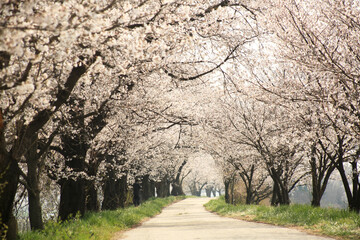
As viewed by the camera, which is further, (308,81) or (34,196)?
(308,81)

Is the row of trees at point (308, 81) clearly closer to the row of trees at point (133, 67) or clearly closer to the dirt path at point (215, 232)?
the row of trees at point (133, 67)

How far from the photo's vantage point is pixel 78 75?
8703mm

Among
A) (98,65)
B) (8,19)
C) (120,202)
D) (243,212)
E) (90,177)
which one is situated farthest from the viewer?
(120,202)

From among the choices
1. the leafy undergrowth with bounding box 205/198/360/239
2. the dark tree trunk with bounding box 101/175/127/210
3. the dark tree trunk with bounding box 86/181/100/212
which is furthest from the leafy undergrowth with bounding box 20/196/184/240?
the leafy undergrowth with bounding box 205/198/360/239

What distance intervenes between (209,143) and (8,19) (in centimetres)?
2485

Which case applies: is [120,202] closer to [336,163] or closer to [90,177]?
[90,177]

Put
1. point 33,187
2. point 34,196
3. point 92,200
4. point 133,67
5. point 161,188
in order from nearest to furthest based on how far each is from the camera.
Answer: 1. point 133,67
2. point 33,187
3. point 34,196
4. point 92,200
5. point 161,188

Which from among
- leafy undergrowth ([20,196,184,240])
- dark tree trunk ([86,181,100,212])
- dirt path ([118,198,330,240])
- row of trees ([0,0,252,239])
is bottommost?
dirt path ([118,198,330,240])

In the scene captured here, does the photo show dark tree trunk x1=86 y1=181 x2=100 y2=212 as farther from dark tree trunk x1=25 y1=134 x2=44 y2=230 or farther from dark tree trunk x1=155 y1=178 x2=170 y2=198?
dark tree trunk x1=155 y1=178 x2=170 y2=198

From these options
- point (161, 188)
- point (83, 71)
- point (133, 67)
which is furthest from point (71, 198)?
point (161, 188)

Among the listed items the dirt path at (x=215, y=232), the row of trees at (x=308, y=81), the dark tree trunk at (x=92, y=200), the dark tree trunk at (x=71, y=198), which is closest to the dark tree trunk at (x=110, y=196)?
the dark tree trunk at (x=92, y=200)

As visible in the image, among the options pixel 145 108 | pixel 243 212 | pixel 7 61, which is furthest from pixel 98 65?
pixel 243 212

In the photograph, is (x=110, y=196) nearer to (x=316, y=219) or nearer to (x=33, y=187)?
(x=33, y=187)

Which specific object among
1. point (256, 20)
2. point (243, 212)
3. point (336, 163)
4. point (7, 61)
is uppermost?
point (256, 20)
